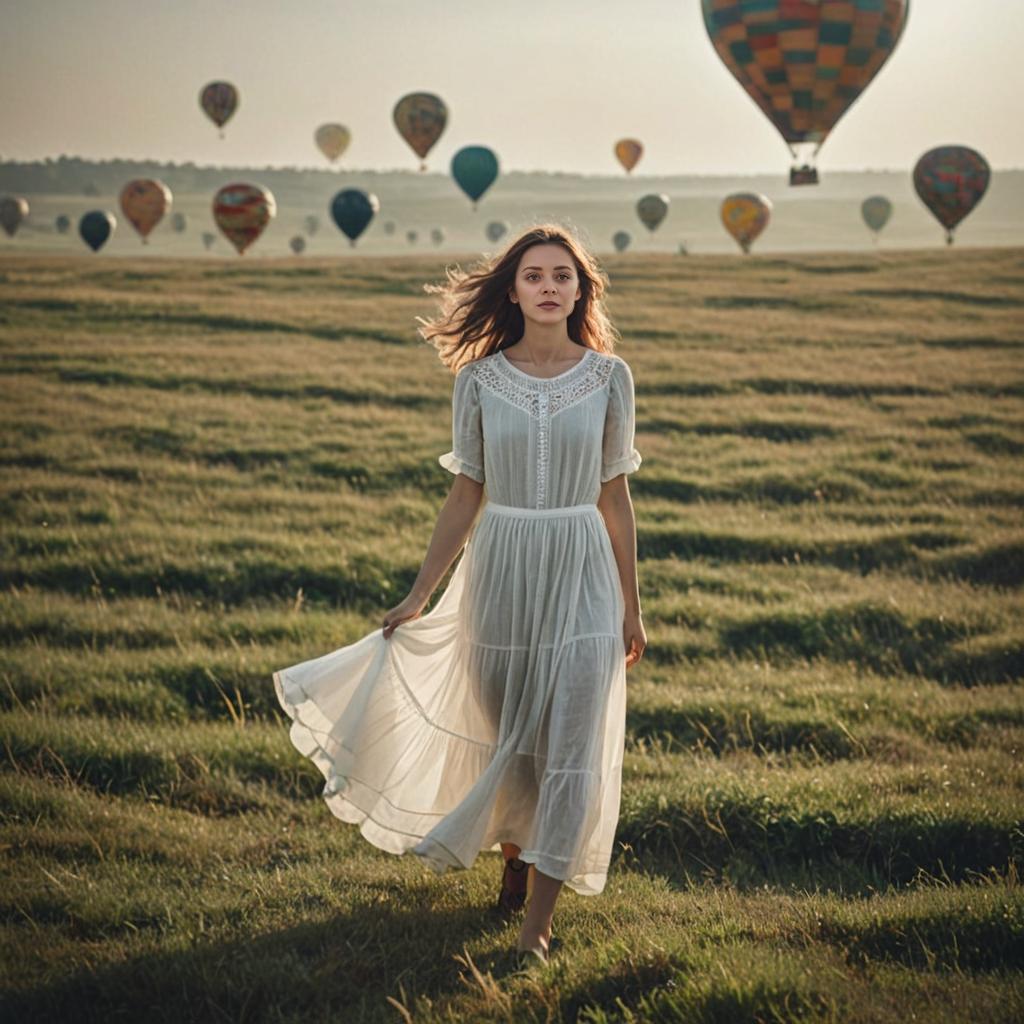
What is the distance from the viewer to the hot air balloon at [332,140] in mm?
122125

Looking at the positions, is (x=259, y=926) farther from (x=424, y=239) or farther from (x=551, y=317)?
(x=424, y=239)

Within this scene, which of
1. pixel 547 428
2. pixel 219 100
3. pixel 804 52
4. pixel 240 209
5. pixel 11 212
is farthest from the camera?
pixel 11 212

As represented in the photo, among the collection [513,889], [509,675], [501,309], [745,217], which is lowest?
[513,889]

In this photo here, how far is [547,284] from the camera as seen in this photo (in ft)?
15.7

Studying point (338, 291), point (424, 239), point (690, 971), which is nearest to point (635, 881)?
point (690, 971)

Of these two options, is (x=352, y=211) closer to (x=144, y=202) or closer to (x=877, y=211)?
(x=144, y=202)

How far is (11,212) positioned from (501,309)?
372ft

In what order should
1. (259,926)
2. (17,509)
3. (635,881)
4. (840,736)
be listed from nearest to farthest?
1. (259,926)
2. (635,881)
3. (840,736)
4. (17,509)

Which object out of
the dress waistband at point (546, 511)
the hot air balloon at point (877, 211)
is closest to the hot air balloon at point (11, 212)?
the hot air balloon at point (877, 211)

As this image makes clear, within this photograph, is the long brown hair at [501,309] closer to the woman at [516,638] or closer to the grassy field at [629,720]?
the woman at [516,638]

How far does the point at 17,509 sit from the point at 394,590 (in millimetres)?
4395

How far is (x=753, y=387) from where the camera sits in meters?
21.1

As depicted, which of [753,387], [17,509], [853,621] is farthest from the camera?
[753,387]

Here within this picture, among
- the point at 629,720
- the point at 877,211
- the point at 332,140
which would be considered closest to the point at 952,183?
the point at 629,720
